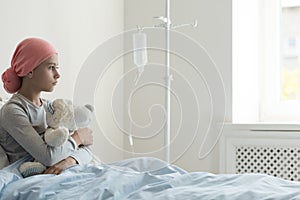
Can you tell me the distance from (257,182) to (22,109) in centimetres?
80

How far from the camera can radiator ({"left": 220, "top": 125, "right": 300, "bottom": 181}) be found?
2553 mm

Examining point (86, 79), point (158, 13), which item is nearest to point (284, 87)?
point (158, 13)

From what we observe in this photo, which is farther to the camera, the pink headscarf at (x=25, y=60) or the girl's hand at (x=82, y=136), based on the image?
the girl's hand at (x=82, y=136)

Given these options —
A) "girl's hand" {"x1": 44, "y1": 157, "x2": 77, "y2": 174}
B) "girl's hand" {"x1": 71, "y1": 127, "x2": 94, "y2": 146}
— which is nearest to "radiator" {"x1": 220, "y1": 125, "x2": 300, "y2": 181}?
"girl's hand" {"x1": 71, "y1": 127, "x2": 94, "y2": 146}

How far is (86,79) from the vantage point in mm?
A: 2164

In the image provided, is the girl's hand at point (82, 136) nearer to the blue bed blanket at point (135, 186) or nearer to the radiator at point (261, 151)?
the blue bed blanket at point (135, 186)

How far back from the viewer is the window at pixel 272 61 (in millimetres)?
2918

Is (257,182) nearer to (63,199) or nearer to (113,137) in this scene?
(63,199)

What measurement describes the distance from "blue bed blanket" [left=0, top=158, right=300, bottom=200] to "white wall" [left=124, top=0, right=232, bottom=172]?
1.05 m

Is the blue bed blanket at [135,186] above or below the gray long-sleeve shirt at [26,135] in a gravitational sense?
below

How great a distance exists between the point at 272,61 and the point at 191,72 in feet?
1.57

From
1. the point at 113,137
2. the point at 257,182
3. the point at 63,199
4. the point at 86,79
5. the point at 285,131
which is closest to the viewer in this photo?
the point at 63,199

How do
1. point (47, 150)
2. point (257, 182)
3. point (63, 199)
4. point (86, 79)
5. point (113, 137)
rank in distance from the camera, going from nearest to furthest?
point (63, 199)
point (257, 182)
point (47, 150)
point (86, 79)
point (113, 137)

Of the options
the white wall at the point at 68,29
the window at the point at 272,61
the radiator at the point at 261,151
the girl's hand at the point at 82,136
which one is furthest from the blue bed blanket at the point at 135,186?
the window at the point at 272,61
